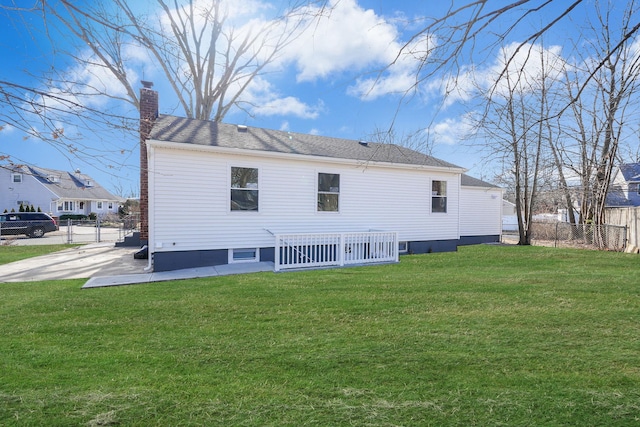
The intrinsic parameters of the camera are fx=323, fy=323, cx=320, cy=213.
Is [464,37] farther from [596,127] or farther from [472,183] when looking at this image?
[596,127]

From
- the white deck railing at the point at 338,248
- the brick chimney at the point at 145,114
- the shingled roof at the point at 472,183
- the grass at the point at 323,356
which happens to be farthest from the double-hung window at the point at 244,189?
the shingled roof at the point at 472,183

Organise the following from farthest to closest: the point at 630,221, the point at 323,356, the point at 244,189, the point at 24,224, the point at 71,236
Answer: the point at 24,224, the point at 71,236, the point at 630,221, the point at 244,189, the point at 323,356

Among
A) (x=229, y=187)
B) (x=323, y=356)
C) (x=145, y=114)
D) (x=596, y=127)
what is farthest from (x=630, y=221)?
(x=145, y=114)

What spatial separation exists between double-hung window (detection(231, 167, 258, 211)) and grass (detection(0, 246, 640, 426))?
327cm

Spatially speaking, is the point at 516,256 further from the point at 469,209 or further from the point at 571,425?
the point at 571,425

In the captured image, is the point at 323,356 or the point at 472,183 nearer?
the point at 323,356

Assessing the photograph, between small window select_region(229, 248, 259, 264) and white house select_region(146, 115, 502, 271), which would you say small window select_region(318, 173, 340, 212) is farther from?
small window select_region(229, 248, 259, 264)

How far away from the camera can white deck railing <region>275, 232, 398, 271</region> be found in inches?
347

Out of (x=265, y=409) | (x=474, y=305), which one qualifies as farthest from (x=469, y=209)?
(x=265, y=409)

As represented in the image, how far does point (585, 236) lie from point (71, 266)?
60.9ft

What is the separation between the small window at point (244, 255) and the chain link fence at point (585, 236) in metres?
12.8

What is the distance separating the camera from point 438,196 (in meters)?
12.0

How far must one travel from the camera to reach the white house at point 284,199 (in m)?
8.13

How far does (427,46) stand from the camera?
2879 millimetres
